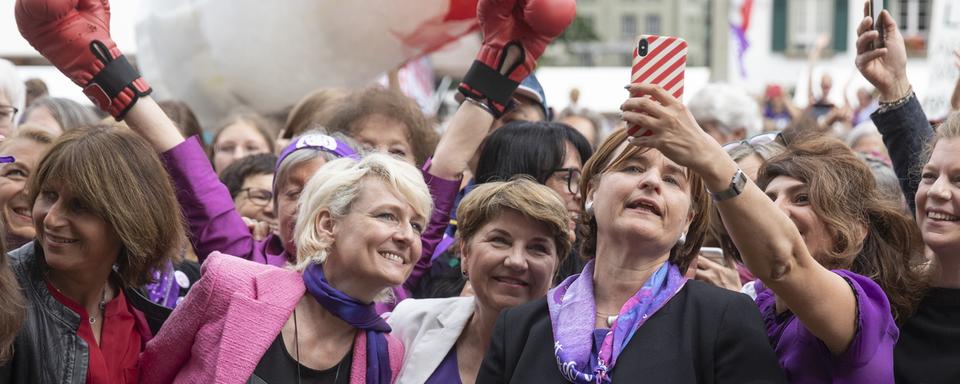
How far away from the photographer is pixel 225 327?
338cm

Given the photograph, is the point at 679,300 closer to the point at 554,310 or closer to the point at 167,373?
the point at 554,310

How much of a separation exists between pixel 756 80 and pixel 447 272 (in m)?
36.2

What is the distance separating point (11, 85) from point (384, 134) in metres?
1.69

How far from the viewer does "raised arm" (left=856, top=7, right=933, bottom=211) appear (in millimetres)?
3914

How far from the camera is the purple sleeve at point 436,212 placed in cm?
421

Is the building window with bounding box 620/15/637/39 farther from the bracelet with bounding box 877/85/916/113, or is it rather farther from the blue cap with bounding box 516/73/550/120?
the bracelet with bounding box 877/85/916/113

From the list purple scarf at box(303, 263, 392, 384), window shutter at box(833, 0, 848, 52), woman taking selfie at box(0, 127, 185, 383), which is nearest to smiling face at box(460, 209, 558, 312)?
purple scarf at box(303, 263, 392, 384)

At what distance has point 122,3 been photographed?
1047 cm

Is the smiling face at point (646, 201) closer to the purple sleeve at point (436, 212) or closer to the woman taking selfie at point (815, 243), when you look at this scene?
the woman taking selfie at point (815, 243)

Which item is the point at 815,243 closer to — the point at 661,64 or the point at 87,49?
the point at 661,64

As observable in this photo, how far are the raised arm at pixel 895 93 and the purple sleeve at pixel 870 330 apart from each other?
3.22 ft

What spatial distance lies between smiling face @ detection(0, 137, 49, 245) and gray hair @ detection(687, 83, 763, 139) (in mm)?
3753

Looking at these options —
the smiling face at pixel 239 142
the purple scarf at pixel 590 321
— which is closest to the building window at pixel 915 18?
the smiling face at pixel 239 142

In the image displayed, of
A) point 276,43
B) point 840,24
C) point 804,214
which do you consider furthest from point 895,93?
point 840,24
